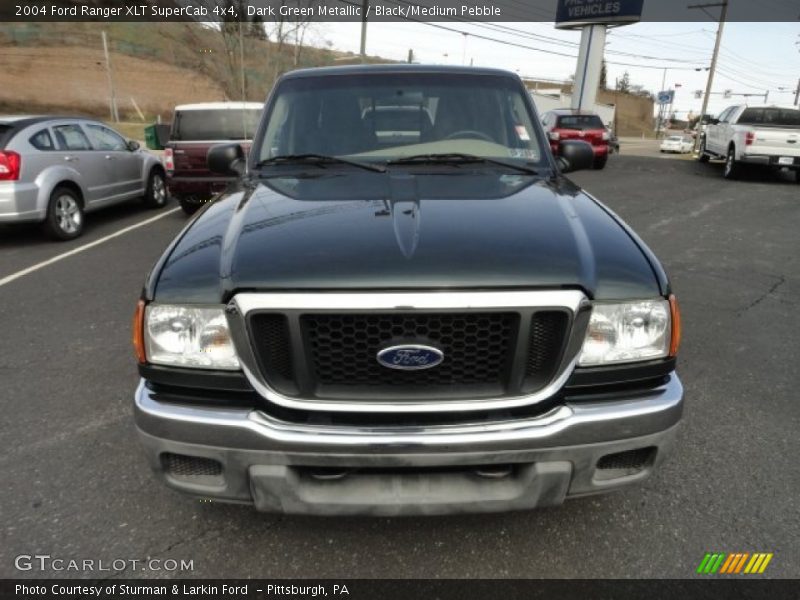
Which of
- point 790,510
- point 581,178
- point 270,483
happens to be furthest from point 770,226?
point 270,483

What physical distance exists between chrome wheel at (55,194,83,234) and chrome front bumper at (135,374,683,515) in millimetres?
6595

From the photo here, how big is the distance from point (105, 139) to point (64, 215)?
5.48 feet

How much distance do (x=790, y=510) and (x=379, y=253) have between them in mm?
2150

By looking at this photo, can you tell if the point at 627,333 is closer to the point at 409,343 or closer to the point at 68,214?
the point at 409,343

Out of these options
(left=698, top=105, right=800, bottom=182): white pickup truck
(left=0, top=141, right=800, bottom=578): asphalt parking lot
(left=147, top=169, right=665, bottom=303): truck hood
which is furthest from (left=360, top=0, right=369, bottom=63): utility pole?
(left=147, top=169, right=665, bottom=303): truck hood

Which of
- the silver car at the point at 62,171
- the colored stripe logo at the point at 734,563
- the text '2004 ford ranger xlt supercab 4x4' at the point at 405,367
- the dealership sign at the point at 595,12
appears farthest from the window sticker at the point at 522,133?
the dealership sign at the point at 595,12

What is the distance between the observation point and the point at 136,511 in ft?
7.73

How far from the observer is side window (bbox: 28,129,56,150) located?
688cm

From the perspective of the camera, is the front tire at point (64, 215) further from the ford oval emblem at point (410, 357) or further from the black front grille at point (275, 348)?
the ford oval emblem at point (410, 357)

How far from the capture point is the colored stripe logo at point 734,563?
6.77 ft

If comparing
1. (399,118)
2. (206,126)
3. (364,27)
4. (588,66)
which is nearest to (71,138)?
(206,126)

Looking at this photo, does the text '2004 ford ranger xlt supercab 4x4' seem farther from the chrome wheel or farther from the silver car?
the chrome wheel

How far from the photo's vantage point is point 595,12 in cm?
2858

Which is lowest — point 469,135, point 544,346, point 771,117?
point 544,346
